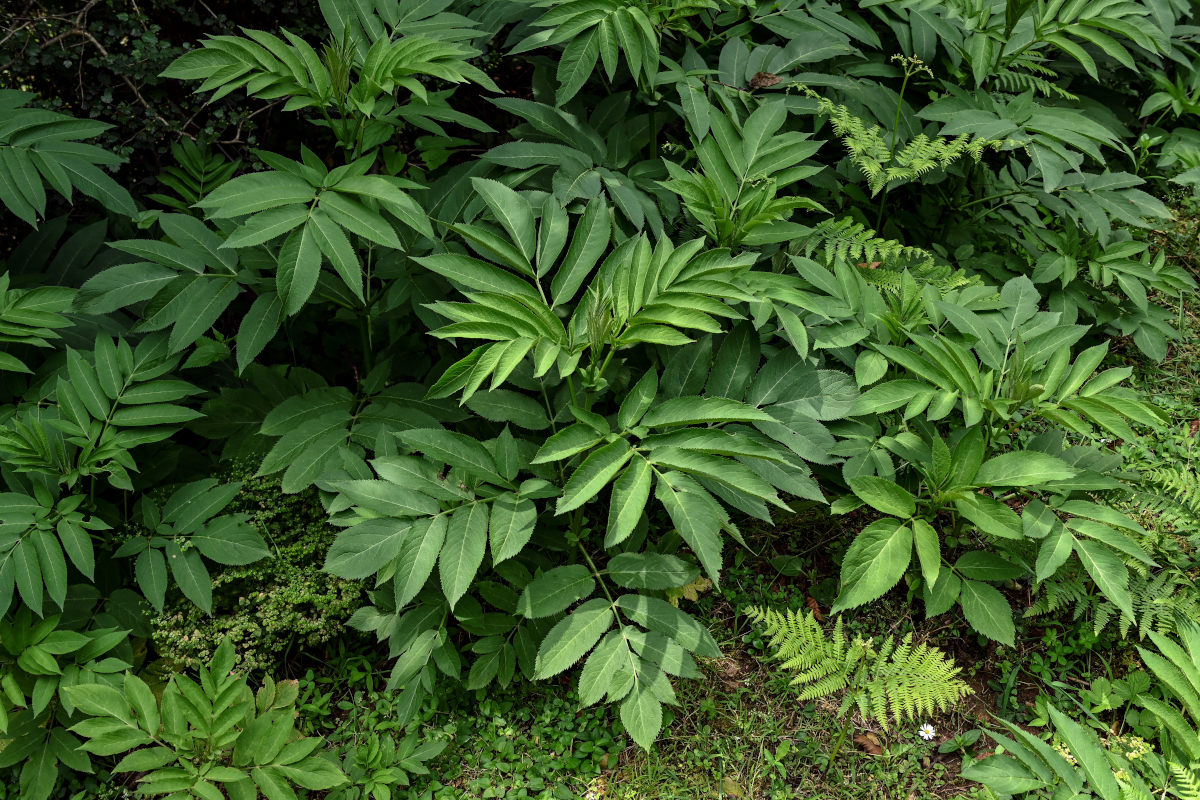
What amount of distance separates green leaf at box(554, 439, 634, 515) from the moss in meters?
1.04

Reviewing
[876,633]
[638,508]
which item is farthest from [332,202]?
[876,633]

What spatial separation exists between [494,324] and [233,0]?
87.0 inches

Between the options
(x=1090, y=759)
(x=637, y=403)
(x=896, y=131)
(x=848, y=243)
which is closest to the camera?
(x=1090, y=759)

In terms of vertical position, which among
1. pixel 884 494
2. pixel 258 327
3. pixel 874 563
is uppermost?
pixel 258 327

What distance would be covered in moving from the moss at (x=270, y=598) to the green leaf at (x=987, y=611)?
1985 millimetres

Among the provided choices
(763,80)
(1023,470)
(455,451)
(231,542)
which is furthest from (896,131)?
(231,542)

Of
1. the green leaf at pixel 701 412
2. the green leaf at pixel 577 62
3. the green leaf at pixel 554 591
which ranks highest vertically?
the green leaf at pixel 577 62

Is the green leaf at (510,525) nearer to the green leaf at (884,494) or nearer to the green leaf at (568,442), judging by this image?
the green leaf at (568,442)

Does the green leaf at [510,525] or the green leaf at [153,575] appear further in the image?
the green leaf at [153,575]

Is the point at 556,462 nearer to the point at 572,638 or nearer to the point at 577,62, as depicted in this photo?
the point at 572,638

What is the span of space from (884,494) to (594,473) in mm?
1017

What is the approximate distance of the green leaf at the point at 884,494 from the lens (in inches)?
105

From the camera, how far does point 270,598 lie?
9.12 ft

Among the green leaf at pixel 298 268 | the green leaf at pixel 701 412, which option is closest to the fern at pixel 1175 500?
the green leaf at pixel 701 412
